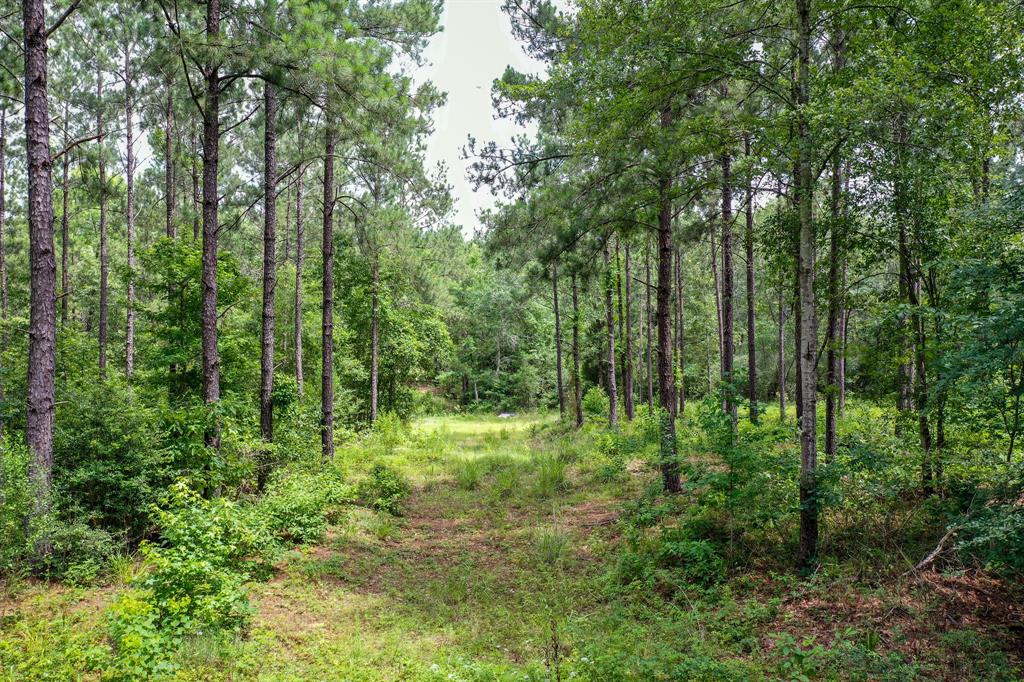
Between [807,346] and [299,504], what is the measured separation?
7.41 m

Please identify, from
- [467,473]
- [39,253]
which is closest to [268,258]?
[39,253]

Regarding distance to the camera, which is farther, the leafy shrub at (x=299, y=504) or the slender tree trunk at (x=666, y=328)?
the slender tree trunk at (x=666, y=328)

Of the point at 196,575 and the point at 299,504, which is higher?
the point at 196,575

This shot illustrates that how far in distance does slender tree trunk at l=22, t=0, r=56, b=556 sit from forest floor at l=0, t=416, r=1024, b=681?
1.73 metres

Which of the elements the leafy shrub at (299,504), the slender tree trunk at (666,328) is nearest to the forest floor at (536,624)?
the leafy shrub at (299,504)

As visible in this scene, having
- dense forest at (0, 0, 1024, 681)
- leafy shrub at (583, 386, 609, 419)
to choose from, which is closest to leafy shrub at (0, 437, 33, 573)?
dense forest at (0, 0, 1024, 681)

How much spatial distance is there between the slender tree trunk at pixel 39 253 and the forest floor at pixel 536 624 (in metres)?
1.73

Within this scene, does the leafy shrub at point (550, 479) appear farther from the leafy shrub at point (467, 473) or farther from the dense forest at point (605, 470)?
the leafy shrub at point (467, 473)

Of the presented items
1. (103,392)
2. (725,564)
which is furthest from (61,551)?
(725,564)

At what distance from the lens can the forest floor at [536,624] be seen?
4246 millimetres

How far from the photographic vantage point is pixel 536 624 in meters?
5.76

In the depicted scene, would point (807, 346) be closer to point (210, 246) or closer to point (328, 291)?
point (210, 246)

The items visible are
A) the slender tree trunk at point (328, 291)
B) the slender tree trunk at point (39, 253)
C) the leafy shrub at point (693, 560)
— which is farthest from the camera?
the slender tree trunk at point (328, 291)

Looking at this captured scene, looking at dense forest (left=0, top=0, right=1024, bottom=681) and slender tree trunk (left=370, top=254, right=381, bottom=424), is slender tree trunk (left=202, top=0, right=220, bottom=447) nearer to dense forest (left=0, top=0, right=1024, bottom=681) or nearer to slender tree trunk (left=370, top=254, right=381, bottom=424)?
dense forest (left=0, top=0, right=1024, bottom=681)
